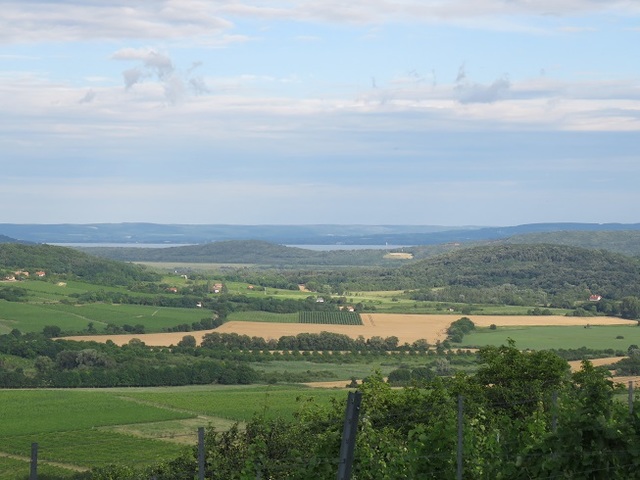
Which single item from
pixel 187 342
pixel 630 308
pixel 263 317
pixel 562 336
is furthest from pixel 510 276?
pixel 187 342

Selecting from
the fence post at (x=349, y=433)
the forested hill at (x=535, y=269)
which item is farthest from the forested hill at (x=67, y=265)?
the fence post at (x=349, y=433)

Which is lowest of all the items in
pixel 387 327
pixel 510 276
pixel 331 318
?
pixel 331 318

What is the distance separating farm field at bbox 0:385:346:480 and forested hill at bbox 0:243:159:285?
63683 millimetres

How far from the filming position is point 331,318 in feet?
328

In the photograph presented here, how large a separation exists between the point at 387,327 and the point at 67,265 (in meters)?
51.9

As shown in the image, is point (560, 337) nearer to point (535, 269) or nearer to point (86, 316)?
point (86, 316)

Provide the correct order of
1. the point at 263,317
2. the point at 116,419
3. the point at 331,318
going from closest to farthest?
the point at 116,419, the point at 331,318, the point at 263,317

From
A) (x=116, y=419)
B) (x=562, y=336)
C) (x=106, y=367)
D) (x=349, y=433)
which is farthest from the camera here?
(x=562, y=336)

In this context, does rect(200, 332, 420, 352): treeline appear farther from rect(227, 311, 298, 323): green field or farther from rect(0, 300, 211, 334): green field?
rect(227, 311, 298, 323): green field

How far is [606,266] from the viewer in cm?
13362

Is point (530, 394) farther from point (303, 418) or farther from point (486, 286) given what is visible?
point (486, 286)

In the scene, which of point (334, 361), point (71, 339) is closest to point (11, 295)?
point (71, 339)

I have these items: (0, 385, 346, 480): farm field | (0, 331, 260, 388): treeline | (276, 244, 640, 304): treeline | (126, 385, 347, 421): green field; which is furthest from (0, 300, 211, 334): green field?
(276, 244, 640, 304): treeline

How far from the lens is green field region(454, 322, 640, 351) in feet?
247
